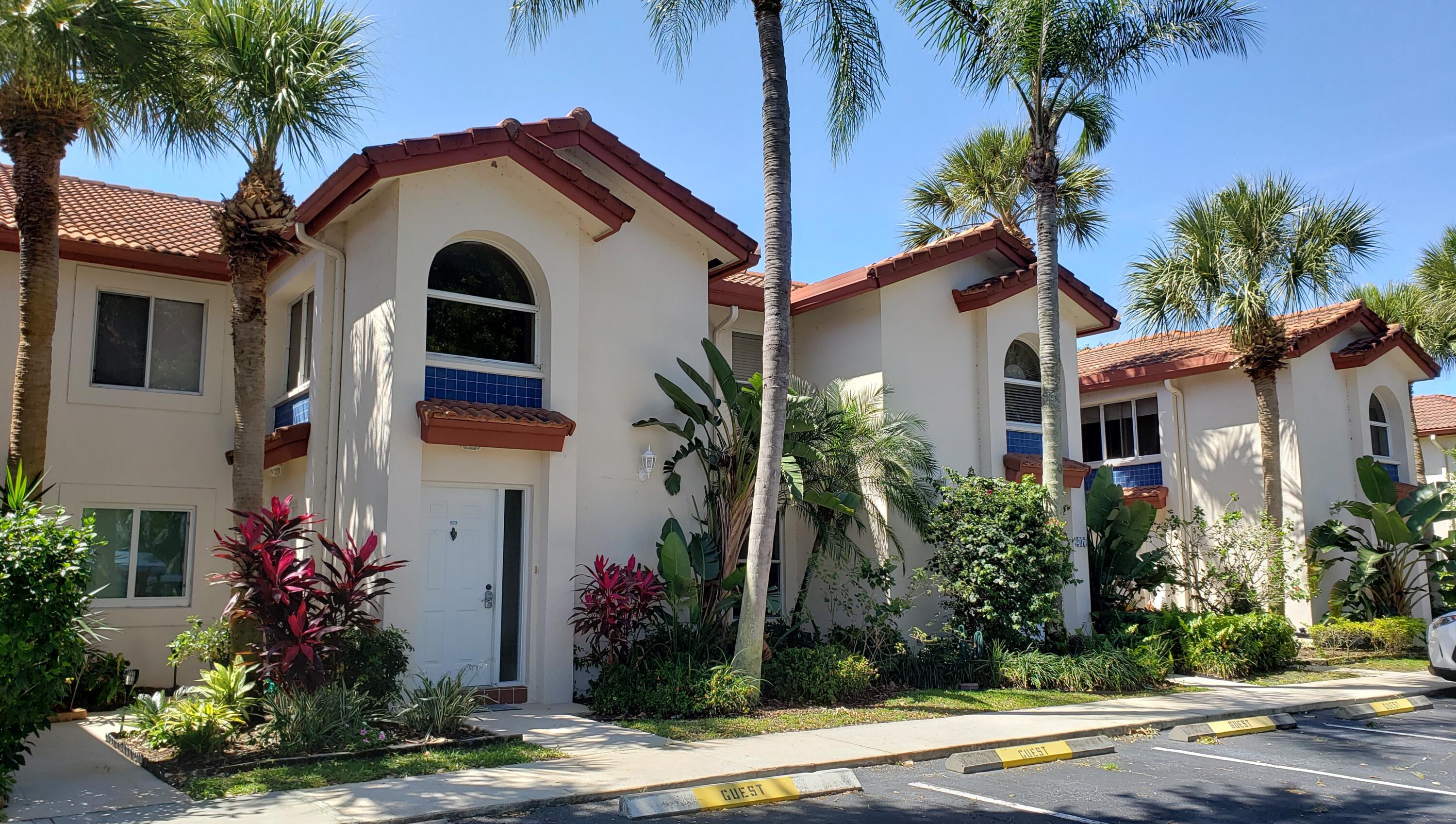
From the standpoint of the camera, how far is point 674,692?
10.6 metres

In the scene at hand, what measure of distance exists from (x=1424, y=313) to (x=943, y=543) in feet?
53.1

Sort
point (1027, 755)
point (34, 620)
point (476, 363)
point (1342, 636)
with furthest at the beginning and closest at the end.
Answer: point (1342, 636), point (476, 363), point (1027, 755), point (34, 620)

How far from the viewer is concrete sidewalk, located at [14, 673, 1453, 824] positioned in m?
6.83

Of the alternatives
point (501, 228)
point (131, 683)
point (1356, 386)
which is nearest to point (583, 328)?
point (501, 228)

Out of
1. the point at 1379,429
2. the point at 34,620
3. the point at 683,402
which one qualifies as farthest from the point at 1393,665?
the point at 34,620

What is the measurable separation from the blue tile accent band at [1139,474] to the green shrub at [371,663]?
596 inches

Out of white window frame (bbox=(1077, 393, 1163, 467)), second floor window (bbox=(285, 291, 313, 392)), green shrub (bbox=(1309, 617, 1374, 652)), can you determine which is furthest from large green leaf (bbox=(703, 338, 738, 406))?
green shrub (bbox=(1309, 617, 1374, 652))

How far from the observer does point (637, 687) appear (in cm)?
1090

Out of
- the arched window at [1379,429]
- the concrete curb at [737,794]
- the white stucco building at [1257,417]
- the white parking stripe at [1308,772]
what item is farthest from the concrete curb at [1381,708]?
the arched window at [1379,429]

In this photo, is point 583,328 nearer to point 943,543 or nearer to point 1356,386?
point 943,543

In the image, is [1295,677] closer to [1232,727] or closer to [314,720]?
Result: [1232,727]

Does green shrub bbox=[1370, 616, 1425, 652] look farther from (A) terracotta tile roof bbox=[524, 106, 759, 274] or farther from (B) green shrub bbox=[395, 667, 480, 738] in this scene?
(B) green shrub bbox=[395, 667, 480, 738]

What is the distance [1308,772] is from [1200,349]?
13.6 meters

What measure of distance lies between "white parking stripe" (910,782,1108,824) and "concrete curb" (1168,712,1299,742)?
11.7 feet
